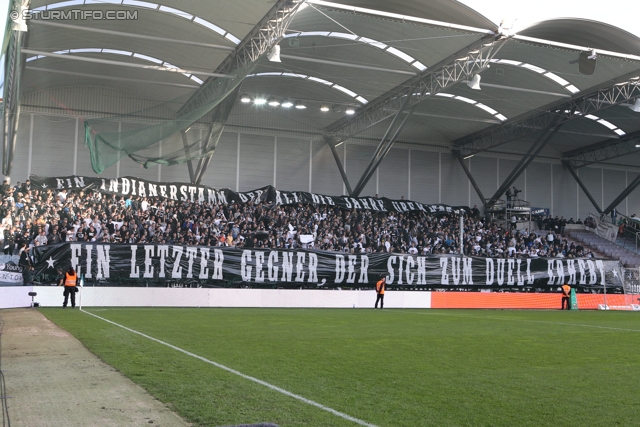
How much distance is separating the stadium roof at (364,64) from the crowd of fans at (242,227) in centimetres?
590

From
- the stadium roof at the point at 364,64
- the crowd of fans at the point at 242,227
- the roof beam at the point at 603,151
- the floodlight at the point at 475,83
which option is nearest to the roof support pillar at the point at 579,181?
the roof beam at the point at 603,151

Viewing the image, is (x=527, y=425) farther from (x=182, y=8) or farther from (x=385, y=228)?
(x=385, y=228)

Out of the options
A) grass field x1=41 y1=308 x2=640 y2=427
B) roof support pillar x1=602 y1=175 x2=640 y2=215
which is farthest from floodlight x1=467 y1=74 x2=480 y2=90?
roof support pillar x1=602 y1=175 x2=640 y2=215

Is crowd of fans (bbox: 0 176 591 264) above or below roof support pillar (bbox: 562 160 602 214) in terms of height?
below

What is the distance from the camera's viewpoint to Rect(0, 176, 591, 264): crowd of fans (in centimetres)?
2684

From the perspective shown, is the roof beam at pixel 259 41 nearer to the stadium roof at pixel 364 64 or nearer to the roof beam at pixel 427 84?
the stadium roof at pixel 364 64

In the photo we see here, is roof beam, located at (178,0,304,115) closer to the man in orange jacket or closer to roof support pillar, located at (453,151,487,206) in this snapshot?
the man in orange jacket

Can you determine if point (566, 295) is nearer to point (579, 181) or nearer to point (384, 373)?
point (579, 181)

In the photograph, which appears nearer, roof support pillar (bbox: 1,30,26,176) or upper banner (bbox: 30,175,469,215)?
roof support pillar (bbox: 1,30,26,176)

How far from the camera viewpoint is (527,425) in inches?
223

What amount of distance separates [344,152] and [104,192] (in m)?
17.9

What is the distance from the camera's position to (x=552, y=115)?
40281 mm

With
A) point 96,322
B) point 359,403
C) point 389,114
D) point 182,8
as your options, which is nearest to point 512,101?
point 389,114

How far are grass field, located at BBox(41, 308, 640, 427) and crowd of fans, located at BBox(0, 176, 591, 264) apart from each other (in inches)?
513
